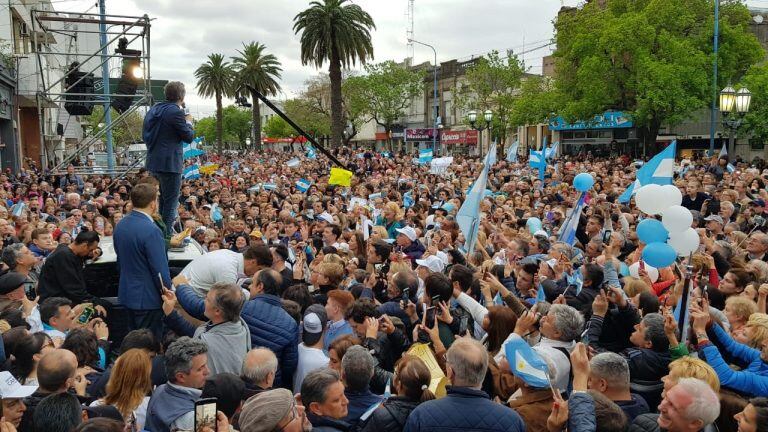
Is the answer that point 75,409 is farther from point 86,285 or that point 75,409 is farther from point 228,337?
point 86,285

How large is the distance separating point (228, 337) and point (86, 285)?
2.54 m

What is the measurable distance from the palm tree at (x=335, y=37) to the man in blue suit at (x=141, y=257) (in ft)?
106

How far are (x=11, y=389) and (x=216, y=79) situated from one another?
58.4m

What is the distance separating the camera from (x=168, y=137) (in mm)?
6629

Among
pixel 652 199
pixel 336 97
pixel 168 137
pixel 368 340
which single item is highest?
pixel 336 97

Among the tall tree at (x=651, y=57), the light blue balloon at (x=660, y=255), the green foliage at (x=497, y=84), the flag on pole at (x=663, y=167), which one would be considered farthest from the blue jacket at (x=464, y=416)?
the green foliage at (x=497, y=84)

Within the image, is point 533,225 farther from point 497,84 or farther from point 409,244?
point 497,84

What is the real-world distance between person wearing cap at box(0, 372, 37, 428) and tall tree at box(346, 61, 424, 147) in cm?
5747

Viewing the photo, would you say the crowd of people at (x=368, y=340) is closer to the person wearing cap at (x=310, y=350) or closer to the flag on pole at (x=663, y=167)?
the person wearing cap at (x=310, y=350)

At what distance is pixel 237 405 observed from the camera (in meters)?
3.66

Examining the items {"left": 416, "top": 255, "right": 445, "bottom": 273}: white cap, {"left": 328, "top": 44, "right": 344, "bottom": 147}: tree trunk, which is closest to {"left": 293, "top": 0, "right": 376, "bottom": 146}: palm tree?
{"left": 328, "top": 44, "right": 344, "bottom": 147}: tree trunk

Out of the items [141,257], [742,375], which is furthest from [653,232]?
[141,257]

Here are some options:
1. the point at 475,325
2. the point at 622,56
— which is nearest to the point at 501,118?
the point at 622,56

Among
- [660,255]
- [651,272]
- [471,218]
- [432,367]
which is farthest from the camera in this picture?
[471,218]
